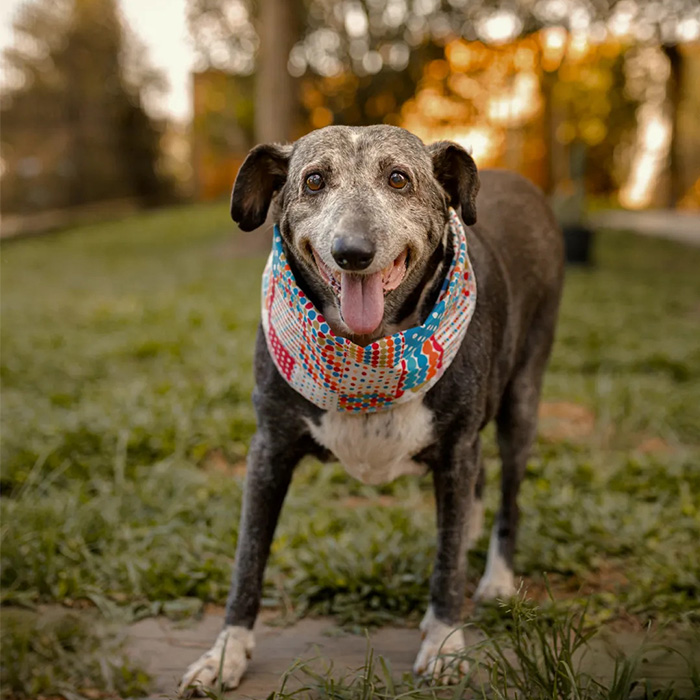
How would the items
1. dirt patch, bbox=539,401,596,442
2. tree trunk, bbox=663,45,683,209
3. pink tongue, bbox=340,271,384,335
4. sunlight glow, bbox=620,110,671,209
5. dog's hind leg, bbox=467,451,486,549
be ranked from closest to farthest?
1. pink tongue, bbox=340,271,384,335
2. dog's hind leg, bbox=467,451,486,549
3. dirt patch, bbox=539,401,596,442
4. tree trunk, bbox=663,45,683,209
5. sunlight glow, bbox=620,110,671,209

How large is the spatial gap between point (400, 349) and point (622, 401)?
10.9ft

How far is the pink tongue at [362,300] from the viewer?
2359mm

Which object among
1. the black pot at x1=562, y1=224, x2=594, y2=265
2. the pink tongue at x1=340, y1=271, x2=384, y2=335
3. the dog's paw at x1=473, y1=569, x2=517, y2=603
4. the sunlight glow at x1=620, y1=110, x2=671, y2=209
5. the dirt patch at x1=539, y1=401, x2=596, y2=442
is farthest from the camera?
the sunlight glow at x1=620, y1=110, x2=671, y2=209

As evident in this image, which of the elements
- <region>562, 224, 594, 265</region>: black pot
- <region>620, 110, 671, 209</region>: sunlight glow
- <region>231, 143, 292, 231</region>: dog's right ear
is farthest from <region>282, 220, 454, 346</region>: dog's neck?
<region>620, 110, 671, 209</region>: sunlight glow

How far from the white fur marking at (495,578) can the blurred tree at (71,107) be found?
16890 millimetres

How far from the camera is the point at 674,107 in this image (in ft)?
69.3

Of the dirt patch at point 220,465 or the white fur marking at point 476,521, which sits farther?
the dirt patch at point 220,465

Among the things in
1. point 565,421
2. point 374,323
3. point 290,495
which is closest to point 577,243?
point 565,421

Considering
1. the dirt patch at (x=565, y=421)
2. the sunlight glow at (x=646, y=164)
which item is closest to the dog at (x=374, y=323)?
the dirt patch at (x=565, y=421)

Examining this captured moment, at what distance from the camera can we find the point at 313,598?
330 cm

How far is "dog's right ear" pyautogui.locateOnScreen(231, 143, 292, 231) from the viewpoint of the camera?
104 inches

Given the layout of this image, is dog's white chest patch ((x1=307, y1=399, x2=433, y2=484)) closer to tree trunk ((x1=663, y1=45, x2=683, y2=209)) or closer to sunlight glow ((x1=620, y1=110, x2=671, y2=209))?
tree trunk ((x1=663, y1=45, x2=683, y2=209))

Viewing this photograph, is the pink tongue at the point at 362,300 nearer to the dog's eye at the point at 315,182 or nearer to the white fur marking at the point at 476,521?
the dog's eye at the point at 315,182

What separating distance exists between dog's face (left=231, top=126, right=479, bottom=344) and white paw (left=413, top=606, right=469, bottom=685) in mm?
964
